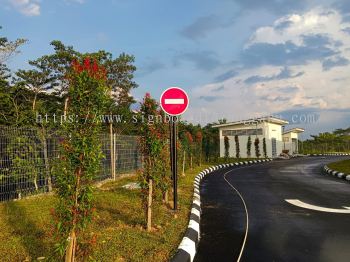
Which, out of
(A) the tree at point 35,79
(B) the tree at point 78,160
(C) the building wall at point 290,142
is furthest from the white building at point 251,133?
(B) the tree at point 78,160

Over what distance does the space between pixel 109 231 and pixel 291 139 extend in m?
48.3

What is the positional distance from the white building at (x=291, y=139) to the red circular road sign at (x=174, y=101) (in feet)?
136

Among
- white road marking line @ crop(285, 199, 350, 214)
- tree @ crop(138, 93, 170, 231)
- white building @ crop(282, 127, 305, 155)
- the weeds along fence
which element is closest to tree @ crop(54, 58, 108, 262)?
tree @ crop(138, 93, 170, 231)

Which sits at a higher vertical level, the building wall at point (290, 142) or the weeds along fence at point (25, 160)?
the building wall at point (290, 142)

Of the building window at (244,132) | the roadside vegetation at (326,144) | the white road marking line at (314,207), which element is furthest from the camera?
the roadside vegetation at (326,144)

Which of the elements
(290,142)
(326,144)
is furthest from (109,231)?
(326,144)

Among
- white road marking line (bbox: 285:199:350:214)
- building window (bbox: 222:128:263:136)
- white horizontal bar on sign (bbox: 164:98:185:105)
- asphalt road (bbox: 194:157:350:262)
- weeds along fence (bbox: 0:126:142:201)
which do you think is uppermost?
building window (bbox: 222:128:263:136)

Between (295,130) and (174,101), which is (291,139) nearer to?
(295,130)

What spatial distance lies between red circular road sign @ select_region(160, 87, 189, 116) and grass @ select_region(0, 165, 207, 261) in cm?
225

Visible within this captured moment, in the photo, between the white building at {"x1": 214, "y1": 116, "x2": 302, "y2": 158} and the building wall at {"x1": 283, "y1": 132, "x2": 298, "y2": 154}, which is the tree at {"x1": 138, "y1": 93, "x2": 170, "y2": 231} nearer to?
the white building at {"x1": 214, "y1": 116, "x2": 302, "y2": 158}

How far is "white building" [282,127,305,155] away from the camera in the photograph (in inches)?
1906

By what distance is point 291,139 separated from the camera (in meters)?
51.3

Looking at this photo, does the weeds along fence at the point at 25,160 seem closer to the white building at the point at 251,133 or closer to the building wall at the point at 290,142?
the white building at the point at 251,133

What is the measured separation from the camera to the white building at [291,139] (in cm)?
4840
